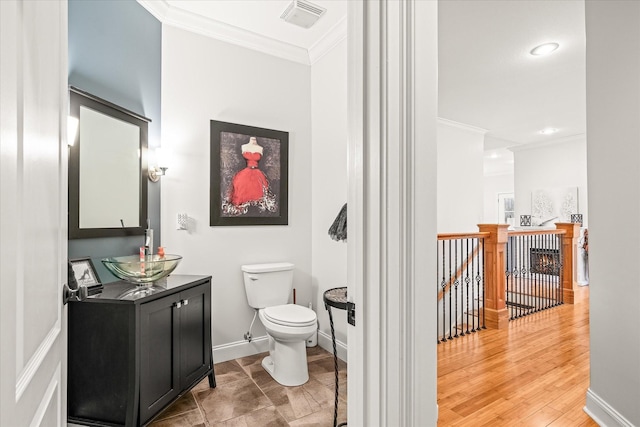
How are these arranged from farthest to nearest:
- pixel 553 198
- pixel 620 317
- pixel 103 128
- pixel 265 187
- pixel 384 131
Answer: pixel 553 198, pixel 265 187, pixel 103 128, pixel 620 317, pixel 384 131

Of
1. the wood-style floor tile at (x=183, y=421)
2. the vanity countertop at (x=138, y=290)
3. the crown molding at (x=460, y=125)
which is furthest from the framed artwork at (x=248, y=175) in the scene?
the crown molding at (x=460, y=125)

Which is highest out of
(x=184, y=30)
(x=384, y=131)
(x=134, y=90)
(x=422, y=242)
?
(x=184, y=30)

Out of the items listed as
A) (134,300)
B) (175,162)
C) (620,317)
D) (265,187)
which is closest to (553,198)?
(620,317)

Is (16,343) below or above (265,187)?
below

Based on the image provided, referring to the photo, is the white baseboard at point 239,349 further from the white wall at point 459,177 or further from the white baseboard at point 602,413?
the white wall at point 459,177

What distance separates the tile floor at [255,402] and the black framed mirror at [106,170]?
3.77ft

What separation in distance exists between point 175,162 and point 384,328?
7.31 feet

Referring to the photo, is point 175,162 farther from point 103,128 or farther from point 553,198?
point 553,198

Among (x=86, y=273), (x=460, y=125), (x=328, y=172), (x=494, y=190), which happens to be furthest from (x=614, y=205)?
(x=494, y=190)

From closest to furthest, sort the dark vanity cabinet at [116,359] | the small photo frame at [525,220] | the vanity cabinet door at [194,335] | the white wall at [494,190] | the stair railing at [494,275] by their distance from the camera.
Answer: the dark vanity cabinet at [116,359] → the vanity cabinet door at [194,335] → the stair railing at [494,275] → the small photo frame at [525,220] → the white wall at [494,190]

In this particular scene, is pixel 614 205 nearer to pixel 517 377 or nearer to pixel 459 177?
pixel 517 377

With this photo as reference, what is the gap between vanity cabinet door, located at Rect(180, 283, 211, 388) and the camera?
203 cm

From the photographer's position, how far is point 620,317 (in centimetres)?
165

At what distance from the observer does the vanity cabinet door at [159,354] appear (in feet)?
5.64
